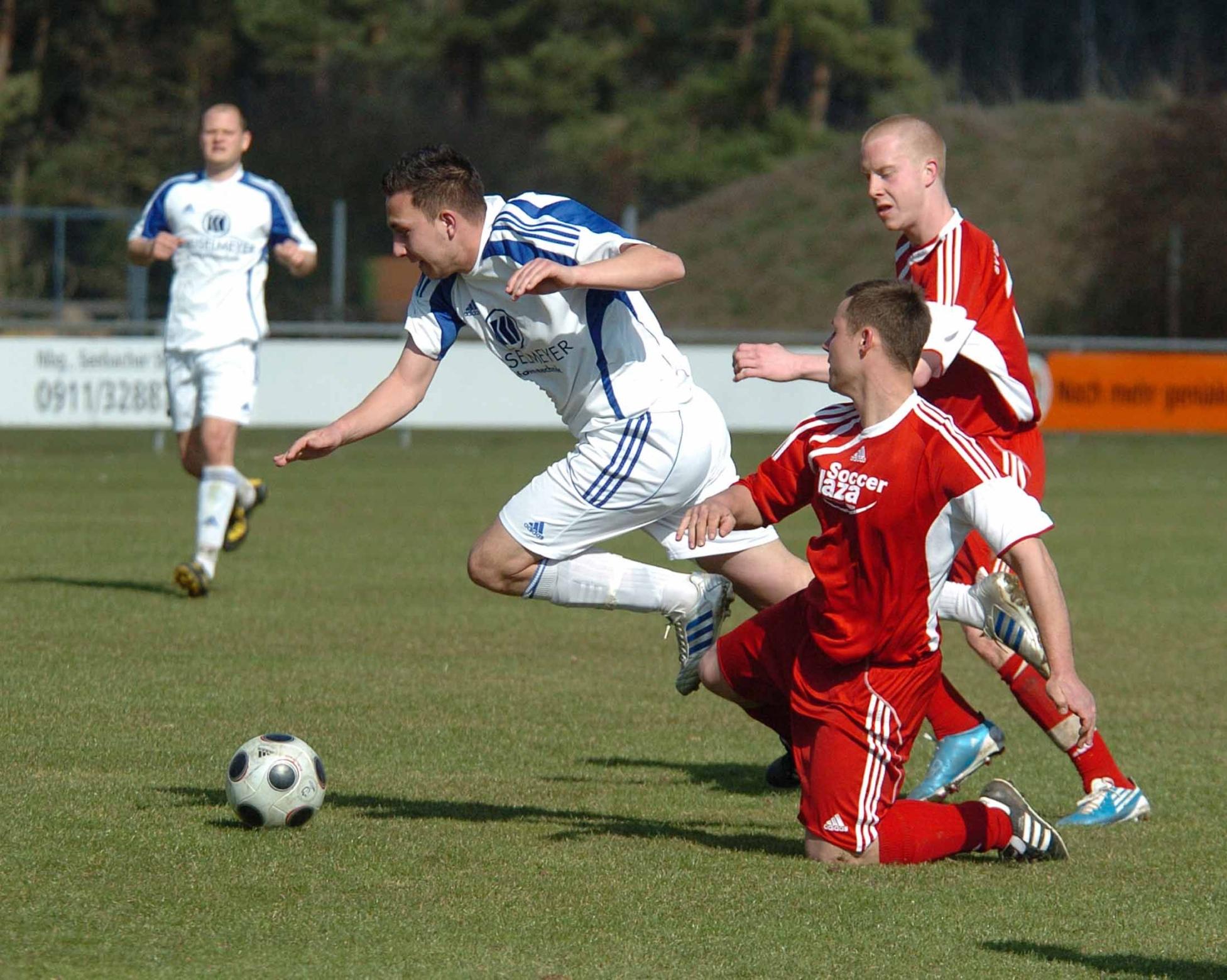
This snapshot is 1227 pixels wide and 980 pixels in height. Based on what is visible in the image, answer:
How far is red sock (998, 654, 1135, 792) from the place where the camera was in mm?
5711

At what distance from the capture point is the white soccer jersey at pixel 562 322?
221 inches

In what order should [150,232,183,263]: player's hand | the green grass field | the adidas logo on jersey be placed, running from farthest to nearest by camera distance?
1. [150,232,183,263]: player's hand
2. the adidas logo on jersey
3. the green grass field

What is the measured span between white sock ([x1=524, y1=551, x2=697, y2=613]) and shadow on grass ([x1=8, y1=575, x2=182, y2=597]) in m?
4.27

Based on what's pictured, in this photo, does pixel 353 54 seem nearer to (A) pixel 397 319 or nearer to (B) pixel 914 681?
(A) pixel 397 319

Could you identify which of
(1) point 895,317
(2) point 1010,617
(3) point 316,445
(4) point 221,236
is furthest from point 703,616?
(4) point 221,236

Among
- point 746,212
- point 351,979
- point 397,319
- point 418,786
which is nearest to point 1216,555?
point 418,786

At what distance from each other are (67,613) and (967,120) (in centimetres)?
3981

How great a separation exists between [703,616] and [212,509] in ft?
15.1

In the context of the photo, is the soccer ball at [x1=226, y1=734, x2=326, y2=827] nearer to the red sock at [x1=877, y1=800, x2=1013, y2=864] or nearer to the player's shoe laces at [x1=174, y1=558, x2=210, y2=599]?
the red sock at [x1=877, y1=800, x2=1013, y2=864]

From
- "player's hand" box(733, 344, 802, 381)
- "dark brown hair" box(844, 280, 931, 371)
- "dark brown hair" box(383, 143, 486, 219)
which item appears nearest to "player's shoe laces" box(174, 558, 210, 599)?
"dark brown hair" box(383, 143, 486, 219)

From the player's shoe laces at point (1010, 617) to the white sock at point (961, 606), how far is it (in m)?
0.02

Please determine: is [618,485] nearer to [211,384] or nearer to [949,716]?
[949,716]

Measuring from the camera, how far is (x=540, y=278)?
5117 millimetres

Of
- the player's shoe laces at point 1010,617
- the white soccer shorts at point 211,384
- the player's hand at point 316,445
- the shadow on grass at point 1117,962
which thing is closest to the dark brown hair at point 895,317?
the player's shoe laces at point 1010,617
